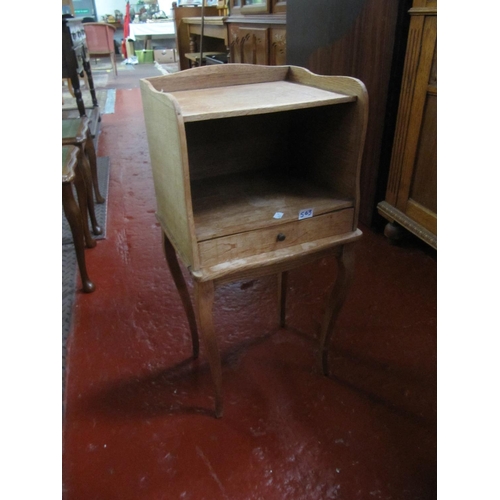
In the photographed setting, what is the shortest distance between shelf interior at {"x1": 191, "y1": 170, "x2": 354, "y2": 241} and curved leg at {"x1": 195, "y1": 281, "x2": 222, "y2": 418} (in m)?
0.13

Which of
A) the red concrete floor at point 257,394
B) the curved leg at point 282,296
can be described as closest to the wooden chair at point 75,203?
the red concrete floor at point 257,394

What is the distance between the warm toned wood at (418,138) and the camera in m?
1.54

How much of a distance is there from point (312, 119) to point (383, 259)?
1.02 m

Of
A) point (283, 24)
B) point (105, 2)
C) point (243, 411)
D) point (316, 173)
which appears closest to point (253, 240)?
point (316, 173)

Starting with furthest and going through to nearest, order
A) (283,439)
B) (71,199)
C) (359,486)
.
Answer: (71,199)
(283,439)
(359,486)

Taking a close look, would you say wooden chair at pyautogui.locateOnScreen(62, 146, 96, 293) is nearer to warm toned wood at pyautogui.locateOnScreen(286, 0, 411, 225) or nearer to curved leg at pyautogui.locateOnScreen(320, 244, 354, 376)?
curved leg at pyautogui.locateOnScreen(320, 244, 354, 376)

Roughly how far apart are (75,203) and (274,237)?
3.41 feet

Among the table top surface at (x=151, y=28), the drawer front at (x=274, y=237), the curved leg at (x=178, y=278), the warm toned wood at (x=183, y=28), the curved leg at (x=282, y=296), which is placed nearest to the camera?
the drawer front at (x=274, y=237)

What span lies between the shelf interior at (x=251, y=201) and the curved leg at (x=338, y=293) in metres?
0.15

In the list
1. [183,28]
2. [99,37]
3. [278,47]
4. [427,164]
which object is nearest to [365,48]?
[427,164]

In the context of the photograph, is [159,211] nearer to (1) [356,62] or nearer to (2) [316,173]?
(2) [316,173]

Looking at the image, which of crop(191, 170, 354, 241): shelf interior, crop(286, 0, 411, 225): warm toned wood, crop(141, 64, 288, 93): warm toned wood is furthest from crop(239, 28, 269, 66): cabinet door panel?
crop(191, 170, 354, 241): shelf interior

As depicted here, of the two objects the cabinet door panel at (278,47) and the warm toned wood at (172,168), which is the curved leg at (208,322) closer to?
the warm toned wood at (172,168)

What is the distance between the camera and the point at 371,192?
6.67 feet
